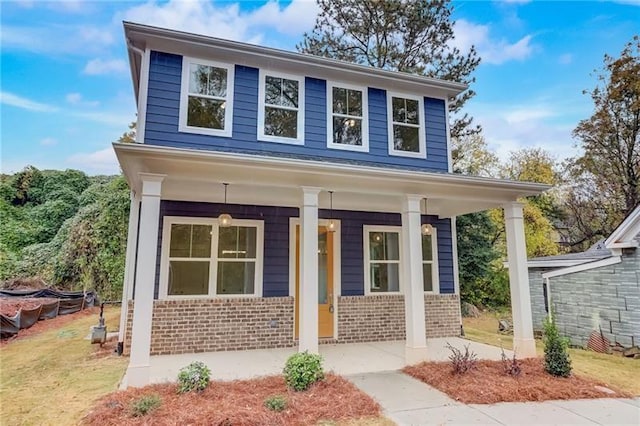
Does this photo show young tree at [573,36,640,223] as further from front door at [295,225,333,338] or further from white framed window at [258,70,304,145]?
white framed window at [258,70,304,145]

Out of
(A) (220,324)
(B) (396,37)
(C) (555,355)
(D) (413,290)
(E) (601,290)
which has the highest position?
(B) (396,37)

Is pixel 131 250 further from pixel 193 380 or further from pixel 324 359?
pixel 324 359

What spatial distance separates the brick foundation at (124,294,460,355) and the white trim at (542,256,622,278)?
3525 millimetres

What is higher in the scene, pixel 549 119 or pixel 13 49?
pixel 549 119

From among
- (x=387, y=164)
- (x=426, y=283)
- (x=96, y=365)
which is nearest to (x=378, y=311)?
(x=426, y=283)

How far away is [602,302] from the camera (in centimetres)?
823

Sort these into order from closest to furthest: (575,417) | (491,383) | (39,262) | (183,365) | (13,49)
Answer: (575,417) → (491,383) → (183,365) → (13,49) → (39,262)

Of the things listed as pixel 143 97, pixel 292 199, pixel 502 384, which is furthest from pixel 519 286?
pixel 143 97

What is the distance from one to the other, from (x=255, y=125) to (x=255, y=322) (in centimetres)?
382

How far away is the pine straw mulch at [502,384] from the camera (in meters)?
4.32

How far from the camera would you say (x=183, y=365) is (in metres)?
5.69

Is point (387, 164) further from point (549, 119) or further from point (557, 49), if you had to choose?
point (549, 119)

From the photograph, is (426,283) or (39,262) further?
(39,262)

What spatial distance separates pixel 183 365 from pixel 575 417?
5271 millimetres
